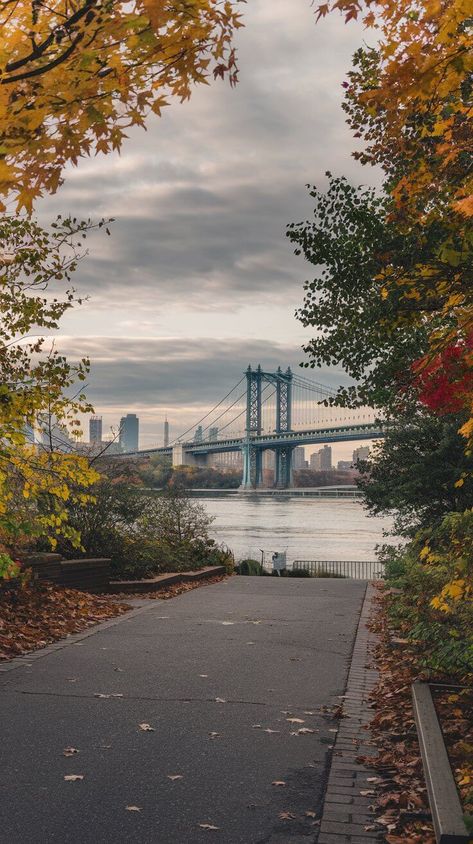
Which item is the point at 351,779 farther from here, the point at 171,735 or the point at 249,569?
the point at 249,569

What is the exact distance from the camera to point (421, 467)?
19.6 meters

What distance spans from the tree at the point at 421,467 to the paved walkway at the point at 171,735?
9931mm

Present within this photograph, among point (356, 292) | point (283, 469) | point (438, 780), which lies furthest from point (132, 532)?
point (283, 469)

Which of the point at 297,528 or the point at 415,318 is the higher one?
the point at 415,318

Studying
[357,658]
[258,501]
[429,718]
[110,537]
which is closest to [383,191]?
Answer: [110,537]

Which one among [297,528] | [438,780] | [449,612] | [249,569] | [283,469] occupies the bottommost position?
[297,528]

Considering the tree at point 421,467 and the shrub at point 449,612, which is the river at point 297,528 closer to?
the tree at point 421,467

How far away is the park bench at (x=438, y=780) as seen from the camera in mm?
3729

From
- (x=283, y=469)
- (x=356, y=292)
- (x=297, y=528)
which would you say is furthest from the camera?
(x=283, y=469)

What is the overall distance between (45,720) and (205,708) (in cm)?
120

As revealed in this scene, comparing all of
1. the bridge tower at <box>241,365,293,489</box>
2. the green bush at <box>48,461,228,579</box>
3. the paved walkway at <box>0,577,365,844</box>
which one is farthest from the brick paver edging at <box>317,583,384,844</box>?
the bridge tower at <box>241,365,293,489</box>

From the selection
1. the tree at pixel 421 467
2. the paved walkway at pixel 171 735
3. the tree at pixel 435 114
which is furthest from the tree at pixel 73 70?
the tree at pixel 421 467

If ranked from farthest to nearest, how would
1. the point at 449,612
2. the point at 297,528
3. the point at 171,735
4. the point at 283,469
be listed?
the point at 283,469, the point at 297,528, the point at 449,612, the point at 171,735

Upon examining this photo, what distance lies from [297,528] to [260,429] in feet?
43.3
